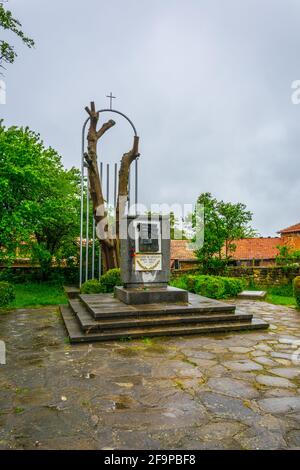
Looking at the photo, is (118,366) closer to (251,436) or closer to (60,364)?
(60,364)

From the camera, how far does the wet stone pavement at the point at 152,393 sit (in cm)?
241

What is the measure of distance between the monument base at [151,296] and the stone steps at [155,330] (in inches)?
42.6

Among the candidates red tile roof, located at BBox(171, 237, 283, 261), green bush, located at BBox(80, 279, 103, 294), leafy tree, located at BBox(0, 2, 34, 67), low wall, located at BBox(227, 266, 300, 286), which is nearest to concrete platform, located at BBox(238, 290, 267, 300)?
low wall, located at BBox(227, 266, 300, 286)

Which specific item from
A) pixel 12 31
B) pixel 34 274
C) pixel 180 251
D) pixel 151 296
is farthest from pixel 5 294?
pixel 180 251

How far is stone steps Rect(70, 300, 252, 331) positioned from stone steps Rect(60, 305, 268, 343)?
0.06 metres

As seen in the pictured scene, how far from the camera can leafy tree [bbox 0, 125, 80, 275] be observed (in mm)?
9516

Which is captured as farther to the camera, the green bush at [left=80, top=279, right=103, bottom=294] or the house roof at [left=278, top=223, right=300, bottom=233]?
the house roof at [left=278, top=223, right=300, bottom=233]

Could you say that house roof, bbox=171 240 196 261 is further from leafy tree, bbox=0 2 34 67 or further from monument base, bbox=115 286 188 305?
leafy tree, bbox=0 2 34 67

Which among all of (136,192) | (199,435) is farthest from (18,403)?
(136,192)

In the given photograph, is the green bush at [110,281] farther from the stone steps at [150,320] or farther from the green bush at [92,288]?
the stone steps at [150,320]

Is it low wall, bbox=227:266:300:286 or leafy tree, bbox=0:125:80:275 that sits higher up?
leafy tree, bbox=0:125:80:275

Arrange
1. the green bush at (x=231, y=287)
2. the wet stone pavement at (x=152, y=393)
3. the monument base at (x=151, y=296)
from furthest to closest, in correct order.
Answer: the green bush at (x=231, y=287) < the monument base at (x=151, y=296) < the wet stone pavement at (x=152, y=393)

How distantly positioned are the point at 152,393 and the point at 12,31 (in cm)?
654

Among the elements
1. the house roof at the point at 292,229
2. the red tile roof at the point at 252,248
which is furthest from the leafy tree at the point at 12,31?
the house roof at the point at 292,229
